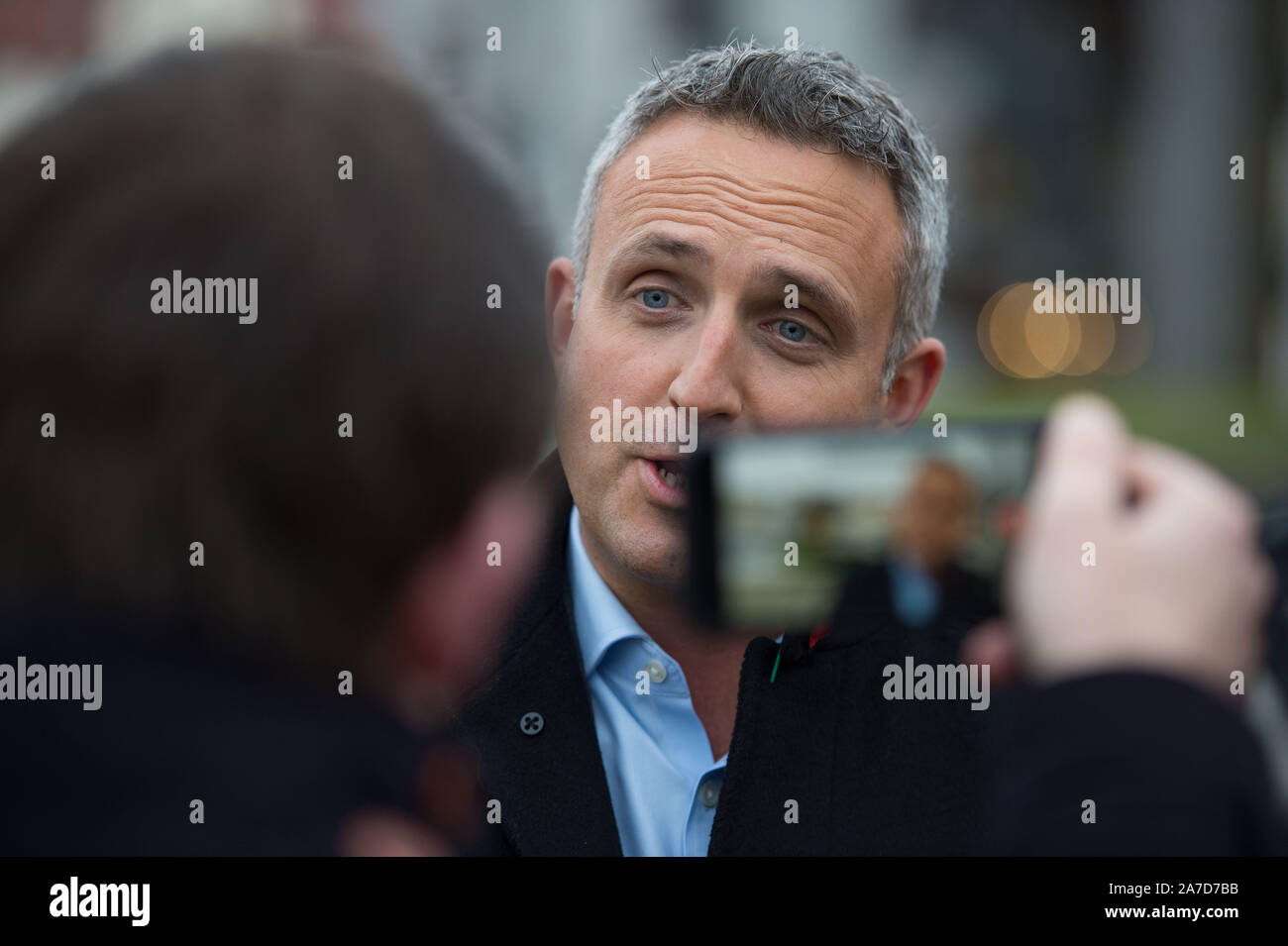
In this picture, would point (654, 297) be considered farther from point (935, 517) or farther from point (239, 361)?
point (239, 361)

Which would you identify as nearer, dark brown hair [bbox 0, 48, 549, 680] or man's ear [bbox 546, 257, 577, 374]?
dark brown hair [bbox 0, 48, 549, 680]

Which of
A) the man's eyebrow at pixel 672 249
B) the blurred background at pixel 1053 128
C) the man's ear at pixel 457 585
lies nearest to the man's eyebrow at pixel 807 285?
the man's eyebrow at pixel 672 249

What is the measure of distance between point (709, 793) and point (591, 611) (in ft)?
1.31

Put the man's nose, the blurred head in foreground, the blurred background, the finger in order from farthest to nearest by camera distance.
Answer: the blurred background < the man's nose < the finger < the blurred head in foreground

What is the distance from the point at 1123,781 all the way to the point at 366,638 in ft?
2.09

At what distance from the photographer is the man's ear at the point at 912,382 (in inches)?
116

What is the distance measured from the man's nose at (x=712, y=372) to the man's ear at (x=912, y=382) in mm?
538

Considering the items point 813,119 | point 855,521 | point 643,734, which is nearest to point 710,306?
point 813,119

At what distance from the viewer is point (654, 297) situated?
8.43 feet

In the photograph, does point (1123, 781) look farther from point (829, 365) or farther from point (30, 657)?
point (829, 365)

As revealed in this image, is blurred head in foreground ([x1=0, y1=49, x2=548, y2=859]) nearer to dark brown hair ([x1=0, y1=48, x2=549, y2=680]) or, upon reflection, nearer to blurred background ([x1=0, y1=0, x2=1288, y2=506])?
dark brown hair ([x1=0, y1=48, x2=549, y2=680])

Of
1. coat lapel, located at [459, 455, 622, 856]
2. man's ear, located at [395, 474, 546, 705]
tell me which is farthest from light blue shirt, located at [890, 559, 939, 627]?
coat lapel, located at [459, 455, 622, 856]

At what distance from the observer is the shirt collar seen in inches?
94.7

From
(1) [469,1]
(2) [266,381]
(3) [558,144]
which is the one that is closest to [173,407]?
(2) [266,381]
